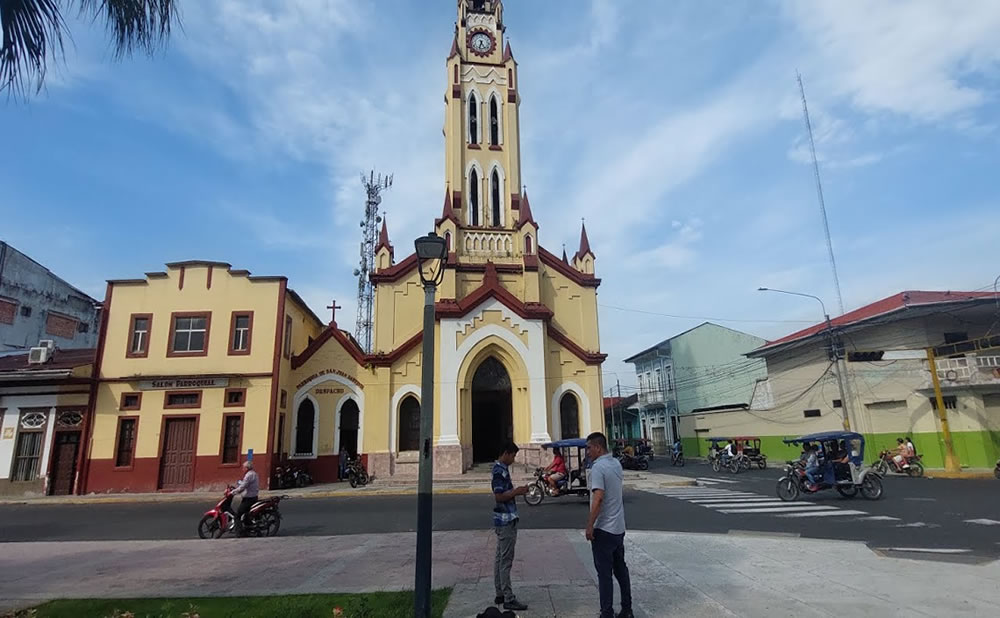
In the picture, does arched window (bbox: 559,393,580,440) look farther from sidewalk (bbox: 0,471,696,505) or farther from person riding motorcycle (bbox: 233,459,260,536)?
person riding motorcycle (bbox: 233,459,260,536)

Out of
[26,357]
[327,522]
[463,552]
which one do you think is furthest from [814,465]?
[26,357]

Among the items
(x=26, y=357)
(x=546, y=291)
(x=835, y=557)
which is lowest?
(x=835, y=557)

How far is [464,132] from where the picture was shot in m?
29.6

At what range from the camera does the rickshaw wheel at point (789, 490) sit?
1466 centimetres

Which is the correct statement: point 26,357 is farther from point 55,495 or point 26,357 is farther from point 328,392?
point 328,392

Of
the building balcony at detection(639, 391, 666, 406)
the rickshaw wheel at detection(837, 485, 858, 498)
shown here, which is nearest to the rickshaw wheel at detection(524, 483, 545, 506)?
the rickshaw wheel at detection(837, 485, 858, 498)

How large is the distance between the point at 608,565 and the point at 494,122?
2847 centimetres

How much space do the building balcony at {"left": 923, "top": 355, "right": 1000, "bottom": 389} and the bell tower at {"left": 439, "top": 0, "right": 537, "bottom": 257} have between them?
732 inches

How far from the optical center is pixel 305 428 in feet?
80.1

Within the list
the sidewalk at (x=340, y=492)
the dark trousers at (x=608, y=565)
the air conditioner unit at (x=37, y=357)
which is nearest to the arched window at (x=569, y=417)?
the sidewalk at (x=340, y=492)

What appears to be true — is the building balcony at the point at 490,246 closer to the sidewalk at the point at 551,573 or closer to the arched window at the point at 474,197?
the arched window at the point at 474,197

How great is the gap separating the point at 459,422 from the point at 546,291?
8.46m

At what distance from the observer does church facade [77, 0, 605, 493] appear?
21828 mm

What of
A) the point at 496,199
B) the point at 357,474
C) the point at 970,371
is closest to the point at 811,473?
the point at 970,371
